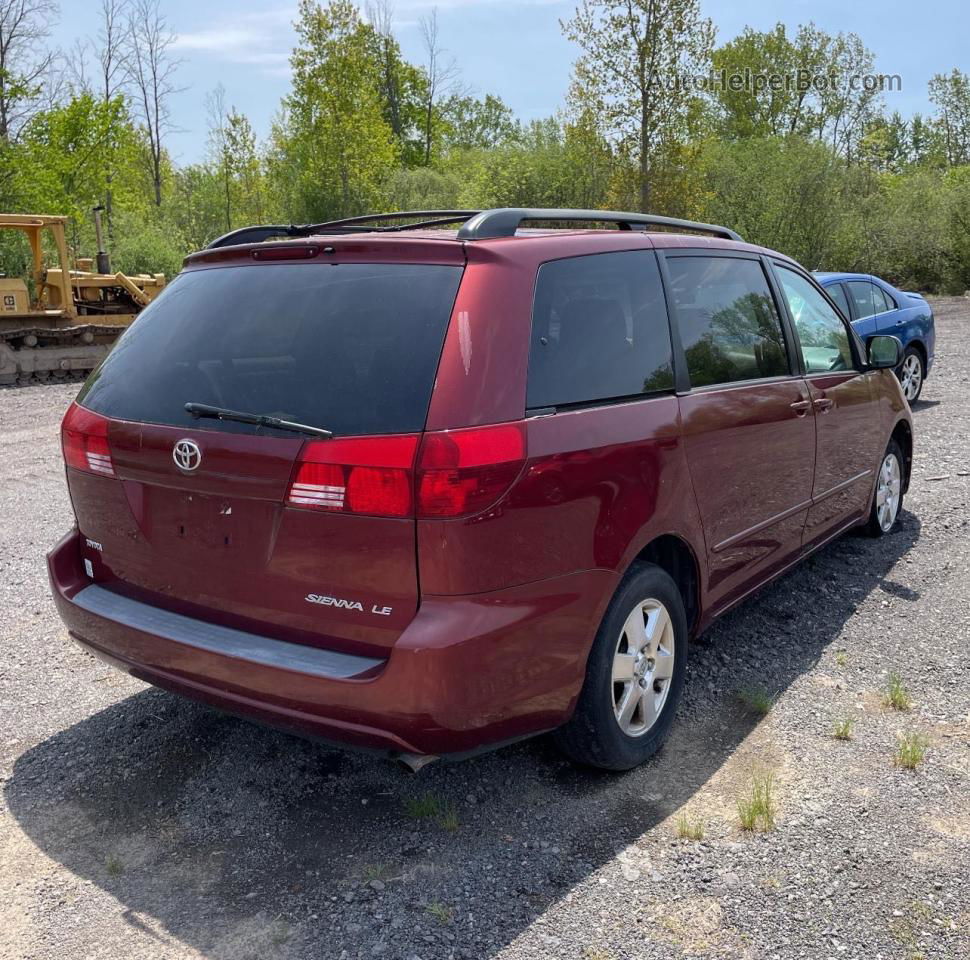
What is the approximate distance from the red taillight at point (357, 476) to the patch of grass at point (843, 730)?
2.01 m

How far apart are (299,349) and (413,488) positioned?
601mm

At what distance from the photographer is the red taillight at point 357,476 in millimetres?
2547

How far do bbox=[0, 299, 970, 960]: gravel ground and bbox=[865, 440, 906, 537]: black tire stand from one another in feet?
4.46

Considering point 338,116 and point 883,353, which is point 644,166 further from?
point 883,353

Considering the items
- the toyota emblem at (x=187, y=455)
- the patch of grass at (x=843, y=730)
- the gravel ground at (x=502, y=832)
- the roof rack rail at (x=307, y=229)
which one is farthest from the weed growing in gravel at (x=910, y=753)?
the toyota emblem at (x=187, y=455)

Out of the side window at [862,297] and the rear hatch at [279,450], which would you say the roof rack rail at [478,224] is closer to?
the rear hatch at [279,450]

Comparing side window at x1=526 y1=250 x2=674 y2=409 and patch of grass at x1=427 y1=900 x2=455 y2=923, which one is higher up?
side window at x1=526 y1=250 x2=674 y2=409

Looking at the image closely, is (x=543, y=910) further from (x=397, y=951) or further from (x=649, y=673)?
(x=649, y=673)

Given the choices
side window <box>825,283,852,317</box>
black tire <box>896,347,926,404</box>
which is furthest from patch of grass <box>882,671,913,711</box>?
black tire <box>896,347,926,404</box>

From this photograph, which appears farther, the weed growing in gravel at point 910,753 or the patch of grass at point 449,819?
the weed growing in gravel at point 910,753

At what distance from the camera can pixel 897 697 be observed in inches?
151

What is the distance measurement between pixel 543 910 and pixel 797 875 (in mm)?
750

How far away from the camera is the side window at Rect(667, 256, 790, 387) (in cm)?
366

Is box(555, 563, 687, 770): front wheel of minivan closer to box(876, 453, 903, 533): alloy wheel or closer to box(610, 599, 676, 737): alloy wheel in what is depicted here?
box(610, 599, 676, 737): alloy wheel
